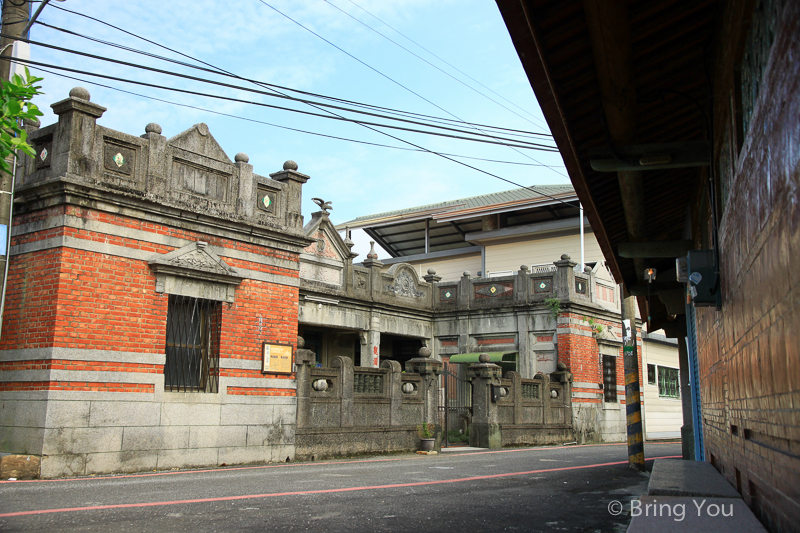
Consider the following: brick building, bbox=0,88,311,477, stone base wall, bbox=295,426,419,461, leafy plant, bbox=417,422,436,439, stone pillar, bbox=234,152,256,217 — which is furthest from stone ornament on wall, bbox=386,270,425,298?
stone pillar, bbox=234,152,256,217

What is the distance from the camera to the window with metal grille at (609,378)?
2498cm

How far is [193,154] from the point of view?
45.0 feet

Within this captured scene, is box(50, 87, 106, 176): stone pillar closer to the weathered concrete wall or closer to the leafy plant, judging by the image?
the weathered concrete wall

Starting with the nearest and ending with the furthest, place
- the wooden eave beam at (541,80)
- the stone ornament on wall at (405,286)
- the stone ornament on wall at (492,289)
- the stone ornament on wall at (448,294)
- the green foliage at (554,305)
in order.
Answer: the wooden eave beam at (541,80) < the green foliage at (554,305) < the stone ornament on wall at (405,286) < the stone ornament on wall at (492,289) < the stone ornament on wall at (448,294)

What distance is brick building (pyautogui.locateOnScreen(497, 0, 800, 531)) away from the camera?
2895 mm

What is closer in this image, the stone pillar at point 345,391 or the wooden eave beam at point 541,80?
the wooden eave beam at point 541,80

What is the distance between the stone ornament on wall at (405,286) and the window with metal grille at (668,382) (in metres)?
12.7

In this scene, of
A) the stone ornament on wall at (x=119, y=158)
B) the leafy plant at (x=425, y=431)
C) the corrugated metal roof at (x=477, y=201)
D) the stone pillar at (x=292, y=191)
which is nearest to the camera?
the stone ornament on wall at (x=119, y=158)

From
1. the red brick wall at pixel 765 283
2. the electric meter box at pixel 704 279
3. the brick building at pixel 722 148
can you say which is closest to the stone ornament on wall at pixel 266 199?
the brick building at pixel 722 148

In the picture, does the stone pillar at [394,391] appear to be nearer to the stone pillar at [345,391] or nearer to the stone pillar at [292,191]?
the stone pillar at [345,391]

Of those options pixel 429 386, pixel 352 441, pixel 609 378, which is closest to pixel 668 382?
pixel 609 378

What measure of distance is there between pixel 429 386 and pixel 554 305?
6.78 meters

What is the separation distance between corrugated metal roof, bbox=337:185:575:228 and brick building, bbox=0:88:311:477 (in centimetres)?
1837

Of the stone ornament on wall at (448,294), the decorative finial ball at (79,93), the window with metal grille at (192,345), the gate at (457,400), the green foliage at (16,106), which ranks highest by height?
the decorative finial ball at (79,93)
